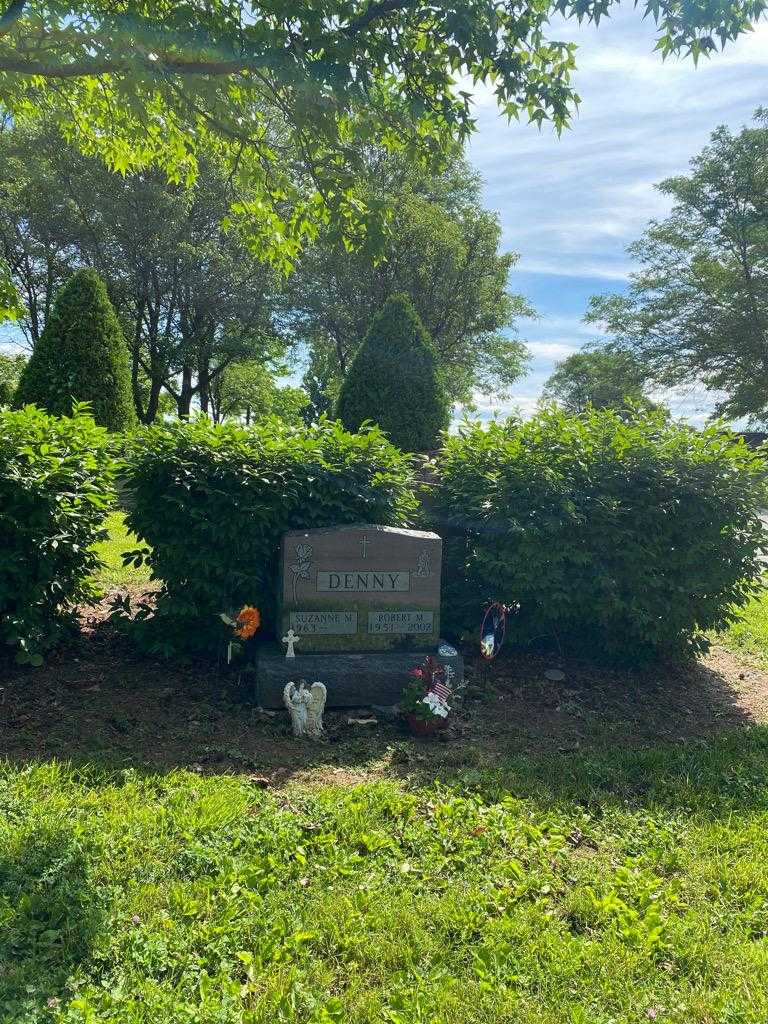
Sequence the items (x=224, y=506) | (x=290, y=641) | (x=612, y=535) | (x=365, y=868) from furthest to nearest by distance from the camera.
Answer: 1. (x=612, y=535)
2. (x=224, y=506)
3. (x=290, y=641)
4. (x=365, y=868)

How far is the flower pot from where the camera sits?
4.72 metres

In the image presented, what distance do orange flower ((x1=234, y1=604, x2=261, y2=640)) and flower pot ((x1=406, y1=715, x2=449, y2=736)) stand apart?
128 centimetres

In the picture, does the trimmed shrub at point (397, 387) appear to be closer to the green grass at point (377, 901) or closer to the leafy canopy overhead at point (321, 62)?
the leafy canopy overhead at point (321, 62)

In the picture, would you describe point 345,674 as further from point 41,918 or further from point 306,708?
point 41,918

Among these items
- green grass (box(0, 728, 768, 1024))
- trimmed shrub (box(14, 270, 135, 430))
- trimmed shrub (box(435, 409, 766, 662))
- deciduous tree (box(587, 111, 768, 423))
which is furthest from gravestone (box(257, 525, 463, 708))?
deciduous tree (box(587, 111, 768, 423))

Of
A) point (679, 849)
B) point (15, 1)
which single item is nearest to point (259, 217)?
point (15, 1)

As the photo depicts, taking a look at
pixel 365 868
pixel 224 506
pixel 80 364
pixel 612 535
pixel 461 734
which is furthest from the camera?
pixel 80 364

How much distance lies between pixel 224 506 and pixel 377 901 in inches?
120

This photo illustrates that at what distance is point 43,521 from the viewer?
192 inches

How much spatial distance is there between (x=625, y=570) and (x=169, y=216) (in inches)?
779

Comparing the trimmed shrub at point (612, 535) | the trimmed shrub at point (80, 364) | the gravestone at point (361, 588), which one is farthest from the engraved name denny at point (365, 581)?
the trimmed shrub at point (80, 364)

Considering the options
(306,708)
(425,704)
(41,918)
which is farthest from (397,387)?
(41,918)

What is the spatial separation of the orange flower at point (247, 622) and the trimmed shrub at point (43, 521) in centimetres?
120

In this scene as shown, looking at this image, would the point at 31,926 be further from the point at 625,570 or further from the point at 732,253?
the point at 732,253
